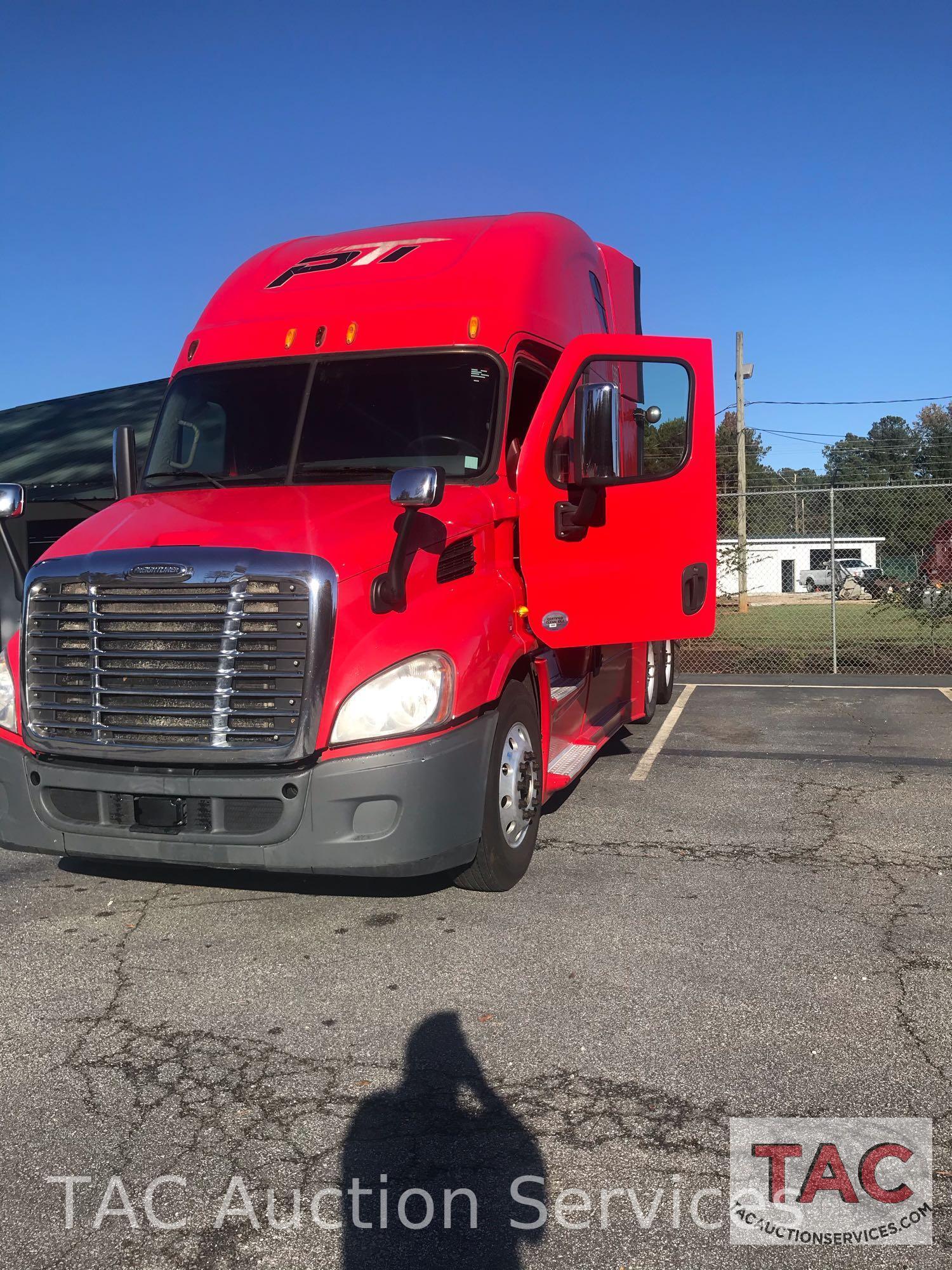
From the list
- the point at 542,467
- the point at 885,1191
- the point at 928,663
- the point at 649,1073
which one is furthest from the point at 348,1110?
the point at 928,663

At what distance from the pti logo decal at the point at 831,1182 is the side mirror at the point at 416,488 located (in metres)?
2.57

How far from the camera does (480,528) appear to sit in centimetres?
525

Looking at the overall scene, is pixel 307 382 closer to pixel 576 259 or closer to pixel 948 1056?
pixel 576 259

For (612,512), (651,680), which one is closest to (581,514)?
(612,512)

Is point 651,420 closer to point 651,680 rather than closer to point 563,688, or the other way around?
point 563,688

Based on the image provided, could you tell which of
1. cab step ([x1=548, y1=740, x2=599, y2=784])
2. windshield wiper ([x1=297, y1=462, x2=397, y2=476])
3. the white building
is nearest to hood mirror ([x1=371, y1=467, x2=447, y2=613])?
windshield wiper ([x1=297, y1=462, x2=397, y2=476])

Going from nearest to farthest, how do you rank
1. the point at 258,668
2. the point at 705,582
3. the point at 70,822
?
the point at 258,668 < the point at 70,822 < the point at 705,582

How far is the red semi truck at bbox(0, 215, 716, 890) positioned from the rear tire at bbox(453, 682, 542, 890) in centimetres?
2

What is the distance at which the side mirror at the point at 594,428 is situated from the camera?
18.4ft

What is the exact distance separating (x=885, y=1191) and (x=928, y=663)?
526 inches

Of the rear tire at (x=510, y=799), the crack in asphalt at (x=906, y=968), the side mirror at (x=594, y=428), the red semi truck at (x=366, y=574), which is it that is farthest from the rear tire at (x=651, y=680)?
the crack in asphalt at (x=906, y=968)

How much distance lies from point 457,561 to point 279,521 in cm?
82

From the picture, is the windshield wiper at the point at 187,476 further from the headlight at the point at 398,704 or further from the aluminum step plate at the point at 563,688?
the aluminum step plate at the point at 563,688

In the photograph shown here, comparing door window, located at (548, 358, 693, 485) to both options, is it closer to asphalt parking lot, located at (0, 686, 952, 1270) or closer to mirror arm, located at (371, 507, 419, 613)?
mirror arm, located at (371, 507, 419, 613)
